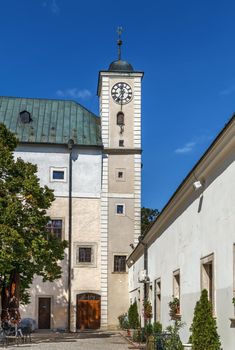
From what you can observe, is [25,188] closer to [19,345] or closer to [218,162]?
[19,345]

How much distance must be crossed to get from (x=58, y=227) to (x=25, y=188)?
10.7m

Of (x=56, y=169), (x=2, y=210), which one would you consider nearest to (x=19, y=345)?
(x=2, y=210)

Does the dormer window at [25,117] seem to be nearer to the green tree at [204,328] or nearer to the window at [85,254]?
the window at [85,254]

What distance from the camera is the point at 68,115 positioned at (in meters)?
39.4

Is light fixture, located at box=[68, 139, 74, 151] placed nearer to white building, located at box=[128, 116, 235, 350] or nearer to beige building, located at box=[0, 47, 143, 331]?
beige building, located at box=[0, 47, 143, 331]

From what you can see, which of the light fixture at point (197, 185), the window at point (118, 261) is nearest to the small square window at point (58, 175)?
the window at point (118, 261)

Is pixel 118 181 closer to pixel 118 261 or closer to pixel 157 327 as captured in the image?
pixel 118 261

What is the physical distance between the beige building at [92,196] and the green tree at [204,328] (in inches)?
941

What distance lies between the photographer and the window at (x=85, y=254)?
116 ft

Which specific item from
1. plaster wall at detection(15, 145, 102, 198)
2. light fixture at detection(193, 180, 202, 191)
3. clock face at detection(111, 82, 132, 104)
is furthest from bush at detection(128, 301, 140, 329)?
light fixture at detection(193, 180, 202, 191)

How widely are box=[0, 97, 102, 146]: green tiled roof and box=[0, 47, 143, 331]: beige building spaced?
6 cm

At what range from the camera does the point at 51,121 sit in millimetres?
38438

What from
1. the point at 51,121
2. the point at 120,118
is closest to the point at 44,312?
the point at 51,121

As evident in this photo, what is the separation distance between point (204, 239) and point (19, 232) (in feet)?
44.1
